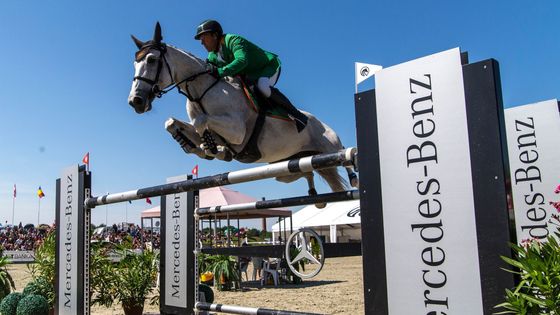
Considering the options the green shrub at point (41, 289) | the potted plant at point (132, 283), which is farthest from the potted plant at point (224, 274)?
the green shrub at point (41, 289)

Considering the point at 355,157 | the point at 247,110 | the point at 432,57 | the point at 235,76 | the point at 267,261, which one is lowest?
the point at 267,261

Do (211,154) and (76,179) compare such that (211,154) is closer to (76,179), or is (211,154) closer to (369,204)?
(76,179)

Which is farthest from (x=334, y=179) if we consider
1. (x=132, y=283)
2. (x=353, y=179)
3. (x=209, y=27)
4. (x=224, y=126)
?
(x=132, y=283)

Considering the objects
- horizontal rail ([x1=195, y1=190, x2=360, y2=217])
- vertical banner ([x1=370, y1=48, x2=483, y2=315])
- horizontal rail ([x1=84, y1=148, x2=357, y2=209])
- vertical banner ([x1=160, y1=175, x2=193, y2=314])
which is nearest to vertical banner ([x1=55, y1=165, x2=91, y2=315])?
horizontal rail ([x1=84, y1=148, x2=357, y2=209])

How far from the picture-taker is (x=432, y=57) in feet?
4.89

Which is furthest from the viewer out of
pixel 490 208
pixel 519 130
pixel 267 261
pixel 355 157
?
pixel 267 261

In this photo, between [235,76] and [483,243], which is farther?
[235,76]

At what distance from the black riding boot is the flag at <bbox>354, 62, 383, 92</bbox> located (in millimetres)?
1442

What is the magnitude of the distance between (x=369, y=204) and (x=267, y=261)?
7.58 meters

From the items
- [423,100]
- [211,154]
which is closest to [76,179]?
[211,154]

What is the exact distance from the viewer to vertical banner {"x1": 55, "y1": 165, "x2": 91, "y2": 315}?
3502mm

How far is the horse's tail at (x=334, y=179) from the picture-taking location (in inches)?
138

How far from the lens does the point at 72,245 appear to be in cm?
360

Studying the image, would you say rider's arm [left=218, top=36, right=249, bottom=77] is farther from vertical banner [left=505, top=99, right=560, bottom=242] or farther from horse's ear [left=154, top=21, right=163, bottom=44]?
vertical banner [left=505, top=99, right=560, bottom=242]
